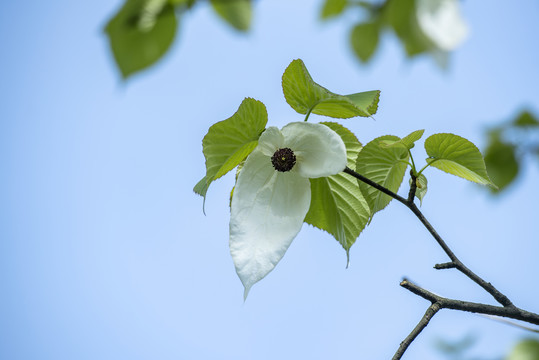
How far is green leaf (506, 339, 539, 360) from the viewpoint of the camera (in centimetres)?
Result: 28

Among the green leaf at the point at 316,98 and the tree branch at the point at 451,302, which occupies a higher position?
the green leaf at the point at 316,98

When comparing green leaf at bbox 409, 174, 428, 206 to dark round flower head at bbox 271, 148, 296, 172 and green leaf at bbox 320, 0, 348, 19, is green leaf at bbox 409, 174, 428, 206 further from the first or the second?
green leaf at bbox 320, 0, 348, 19

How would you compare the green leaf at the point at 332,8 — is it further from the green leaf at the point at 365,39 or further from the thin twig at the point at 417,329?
the thin twig at the point at 417,329

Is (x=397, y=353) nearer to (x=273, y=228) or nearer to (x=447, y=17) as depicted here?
(x=273, y=228)

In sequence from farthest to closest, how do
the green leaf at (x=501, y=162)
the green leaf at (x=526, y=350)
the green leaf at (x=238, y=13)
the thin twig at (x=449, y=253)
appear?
the green leaf at (x=501, y=162) < the thin twig at (x=449, y=253) < the green leaf at (x=526, y=350) < the green leaf at (x=238, y=13)

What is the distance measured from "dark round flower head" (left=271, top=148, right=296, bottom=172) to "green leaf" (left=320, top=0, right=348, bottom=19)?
21 cm

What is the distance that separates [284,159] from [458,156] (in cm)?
15

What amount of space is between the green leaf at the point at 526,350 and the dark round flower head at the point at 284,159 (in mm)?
209

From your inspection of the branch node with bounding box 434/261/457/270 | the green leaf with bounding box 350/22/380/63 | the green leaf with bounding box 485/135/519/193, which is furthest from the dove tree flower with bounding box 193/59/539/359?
the green leaf with bounding box 485/135/519/193

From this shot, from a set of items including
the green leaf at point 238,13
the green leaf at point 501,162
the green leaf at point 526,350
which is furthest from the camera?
the green leaf at point 501,162

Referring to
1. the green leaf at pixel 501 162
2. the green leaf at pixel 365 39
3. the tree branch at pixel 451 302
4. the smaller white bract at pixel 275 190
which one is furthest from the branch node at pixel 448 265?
the green leaf at pixel 501 162

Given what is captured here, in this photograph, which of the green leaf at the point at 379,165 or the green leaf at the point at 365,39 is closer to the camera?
the green leaf at the point at 365,39

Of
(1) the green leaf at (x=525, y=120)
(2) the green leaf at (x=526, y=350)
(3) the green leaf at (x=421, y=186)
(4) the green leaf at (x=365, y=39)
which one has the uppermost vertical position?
(4) the green leaf at (x=365, y=39)

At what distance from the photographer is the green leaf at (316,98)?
40 cm
